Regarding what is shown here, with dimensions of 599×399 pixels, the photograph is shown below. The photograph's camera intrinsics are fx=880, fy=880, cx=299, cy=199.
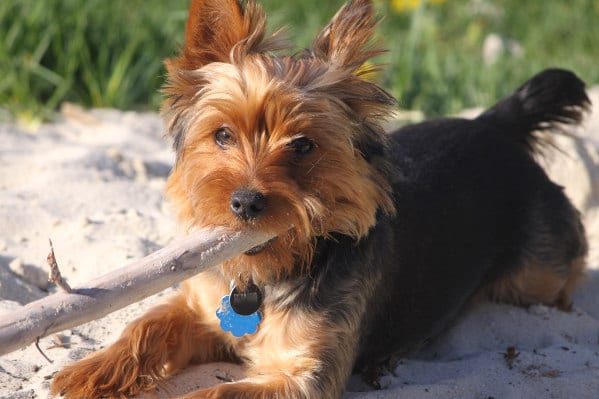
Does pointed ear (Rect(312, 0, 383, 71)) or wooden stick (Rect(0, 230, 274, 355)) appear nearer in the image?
wooden stick (Rect(0, 230, 274, 355))

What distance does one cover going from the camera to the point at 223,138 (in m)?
3.60

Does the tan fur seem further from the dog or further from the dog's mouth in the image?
the dog's mouth

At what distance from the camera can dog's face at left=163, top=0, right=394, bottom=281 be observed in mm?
3393

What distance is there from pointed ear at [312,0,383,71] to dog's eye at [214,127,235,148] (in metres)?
0.56

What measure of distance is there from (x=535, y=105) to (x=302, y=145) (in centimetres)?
236

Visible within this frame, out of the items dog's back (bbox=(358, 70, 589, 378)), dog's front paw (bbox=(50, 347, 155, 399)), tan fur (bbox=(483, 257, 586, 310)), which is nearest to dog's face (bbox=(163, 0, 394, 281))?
dog's back (bbox=(358, 70, 589, 378))

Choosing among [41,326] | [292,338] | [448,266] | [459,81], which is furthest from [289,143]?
[459,81]

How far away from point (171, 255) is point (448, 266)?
6.05ft

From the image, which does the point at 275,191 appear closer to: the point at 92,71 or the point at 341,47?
the point at 341,47

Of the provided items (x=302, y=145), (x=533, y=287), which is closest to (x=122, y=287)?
(x=302, y=145)

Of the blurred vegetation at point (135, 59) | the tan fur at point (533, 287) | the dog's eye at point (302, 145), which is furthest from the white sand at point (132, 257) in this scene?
the dog's eye at point (302, 145)

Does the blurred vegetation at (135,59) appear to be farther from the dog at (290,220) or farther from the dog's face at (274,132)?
the dog's face at (274,132)

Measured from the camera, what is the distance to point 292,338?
12.3ft

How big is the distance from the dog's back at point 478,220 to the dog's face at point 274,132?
0.51 meters
